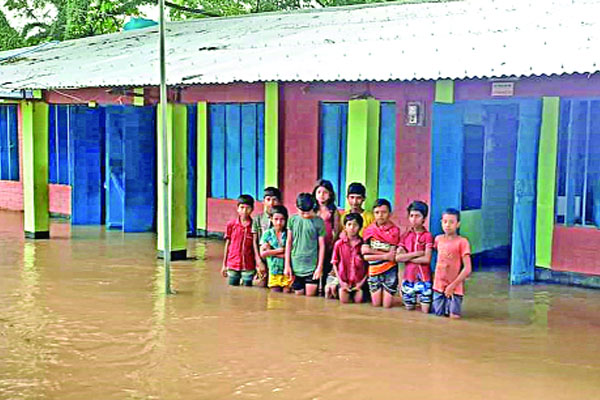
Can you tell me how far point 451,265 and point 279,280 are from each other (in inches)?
81.1

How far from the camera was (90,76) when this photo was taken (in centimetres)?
1087

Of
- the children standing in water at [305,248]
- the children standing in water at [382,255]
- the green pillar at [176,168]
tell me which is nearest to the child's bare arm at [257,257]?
the children standing in water at [305,248]

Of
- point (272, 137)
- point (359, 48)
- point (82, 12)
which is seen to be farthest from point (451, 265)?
point (82, 12)

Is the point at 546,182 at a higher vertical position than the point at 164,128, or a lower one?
lower

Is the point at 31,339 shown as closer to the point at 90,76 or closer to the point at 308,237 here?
the point at 308,237

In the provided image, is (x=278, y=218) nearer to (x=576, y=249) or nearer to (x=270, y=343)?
(x=270, y=343)

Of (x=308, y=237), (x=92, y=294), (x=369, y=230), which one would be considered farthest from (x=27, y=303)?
(x=369, y=230)

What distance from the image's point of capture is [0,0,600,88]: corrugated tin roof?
762cm

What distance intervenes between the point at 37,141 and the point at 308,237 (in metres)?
5.87

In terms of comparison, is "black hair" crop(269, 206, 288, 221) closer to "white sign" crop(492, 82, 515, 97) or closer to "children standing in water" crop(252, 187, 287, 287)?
"children standing in water" crop(252, 187, 287, 287)

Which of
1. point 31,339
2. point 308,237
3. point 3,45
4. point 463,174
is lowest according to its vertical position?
point 31,339

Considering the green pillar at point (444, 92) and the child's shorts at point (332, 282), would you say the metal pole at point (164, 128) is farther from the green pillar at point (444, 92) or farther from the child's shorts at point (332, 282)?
the green pillar at point (444, 92)

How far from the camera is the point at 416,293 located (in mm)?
7602

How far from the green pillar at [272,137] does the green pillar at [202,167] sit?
67.5 inches
